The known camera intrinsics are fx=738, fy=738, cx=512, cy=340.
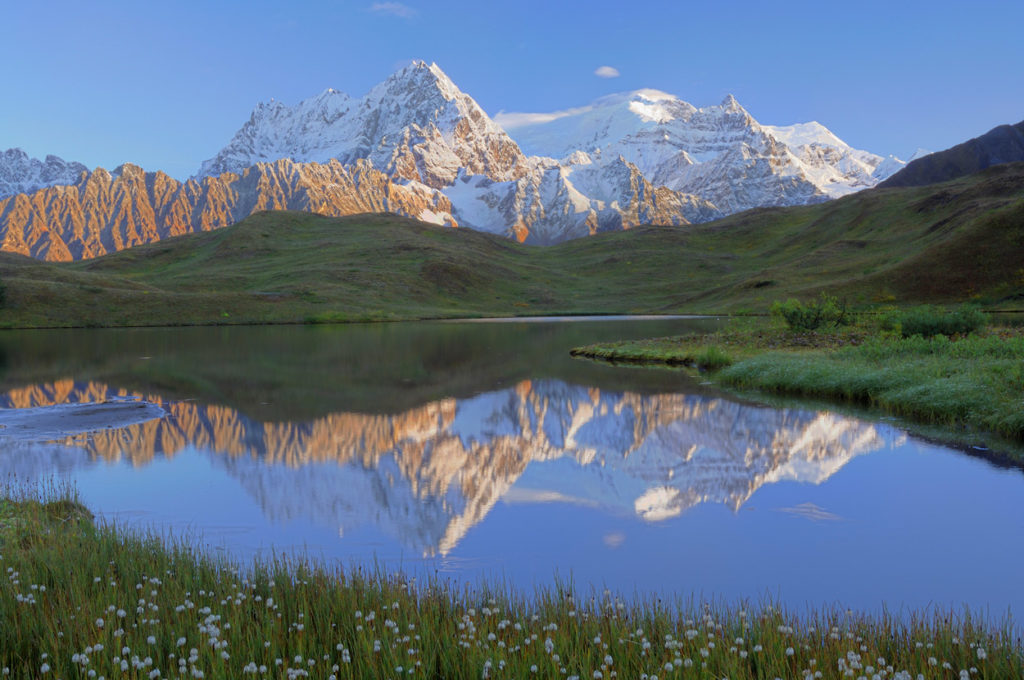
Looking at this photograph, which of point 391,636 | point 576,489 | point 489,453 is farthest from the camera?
point 489,453

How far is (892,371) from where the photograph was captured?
34.8m

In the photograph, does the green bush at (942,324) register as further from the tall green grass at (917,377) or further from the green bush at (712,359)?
the green bush at (712,359)

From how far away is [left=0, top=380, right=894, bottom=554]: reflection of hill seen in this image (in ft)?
61.8

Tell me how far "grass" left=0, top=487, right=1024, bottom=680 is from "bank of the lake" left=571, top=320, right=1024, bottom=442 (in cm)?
2070

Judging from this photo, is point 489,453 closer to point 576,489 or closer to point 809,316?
point 576,489

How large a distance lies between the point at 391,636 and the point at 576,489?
12170 millimetres

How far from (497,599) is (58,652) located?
5270mm

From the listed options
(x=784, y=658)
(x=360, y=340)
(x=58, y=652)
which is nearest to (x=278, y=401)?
(x=58, y=652)

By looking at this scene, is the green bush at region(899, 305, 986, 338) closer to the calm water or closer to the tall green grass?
the tall green grass

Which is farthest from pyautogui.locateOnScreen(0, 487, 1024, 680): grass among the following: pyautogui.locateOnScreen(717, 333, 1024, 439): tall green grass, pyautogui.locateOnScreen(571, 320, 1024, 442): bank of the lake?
pyautogui.locateOnScreen(571, 320, 1024, 442): bank of the lake

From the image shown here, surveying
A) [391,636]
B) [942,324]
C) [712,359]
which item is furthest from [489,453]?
[942,324]

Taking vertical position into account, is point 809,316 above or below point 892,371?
above

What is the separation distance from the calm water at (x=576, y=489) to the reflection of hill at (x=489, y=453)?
104 mm

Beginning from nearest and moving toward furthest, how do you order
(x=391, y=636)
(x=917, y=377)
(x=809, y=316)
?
1. (x=391, y=636)
2. (x=917, y=377)
3. (x=809, y=316)
